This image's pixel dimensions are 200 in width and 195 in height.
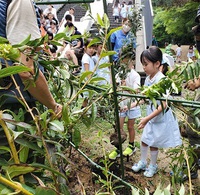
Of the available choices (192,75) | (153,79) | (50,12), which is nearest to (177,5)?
(50,12)

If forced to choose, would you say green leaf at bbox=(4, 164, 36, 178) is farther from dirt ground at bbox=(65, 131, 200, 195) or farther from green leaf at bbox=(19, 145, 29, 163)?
dirt ground at bbox=(65, 131, 200, 195)

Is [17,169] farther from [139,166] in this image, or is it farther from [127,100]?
[139,166]

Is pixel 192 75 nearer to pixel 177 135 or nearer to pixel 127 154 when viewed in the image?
pixel 177 135

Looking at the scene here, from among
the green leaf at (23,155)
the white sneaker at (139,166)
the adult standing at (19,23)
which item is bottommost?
the white sneaker at (139,166)

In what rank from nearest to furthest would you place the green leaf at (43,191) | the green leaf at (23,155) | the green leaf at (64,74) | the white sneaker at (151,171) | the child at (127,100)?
the green leaf at (43,191) → the green leaf at (23,155) → the green leaf at (64,74) → the child at (127,100) → the white sneaker at (151,171)

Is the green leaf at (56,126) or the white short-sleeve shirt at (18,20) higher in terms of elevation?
the white short-sleeve shirt at (18,20)

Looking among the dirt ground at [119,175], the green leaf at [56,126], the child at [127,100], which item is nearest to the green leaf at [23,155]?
the green leaf at [56,126]

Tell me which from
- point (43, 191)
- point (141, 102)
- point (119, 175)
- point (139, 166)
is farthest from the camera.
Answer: point (139, 166)

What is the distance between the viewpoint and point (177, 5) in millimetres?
18422

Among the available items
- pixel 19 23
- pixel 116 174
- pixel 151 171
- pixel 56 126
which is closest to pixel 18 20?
pixel 19 23

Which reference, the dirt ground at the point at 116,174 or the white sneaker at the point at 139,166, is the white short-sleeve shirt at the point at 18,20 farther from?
the white sneaker at the point at 139,166

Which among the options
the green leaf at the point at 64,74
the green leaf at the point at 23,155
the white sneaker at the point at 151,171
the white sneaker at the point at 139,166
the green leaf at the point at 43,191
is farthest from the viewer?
the white sneaker at the point at 139,166

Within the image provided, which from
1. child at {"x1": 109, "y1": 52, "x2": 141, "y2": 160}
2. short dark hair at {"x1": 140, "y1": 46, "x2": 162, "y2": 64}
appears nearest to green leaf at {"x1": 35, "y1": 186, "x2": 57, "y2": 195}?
child at {"x1": 109, "y1": 52, "x2": 141, "y2": 160}

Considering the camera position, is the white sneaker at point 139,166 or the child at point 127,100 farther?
the white sneaker at point 139,166
